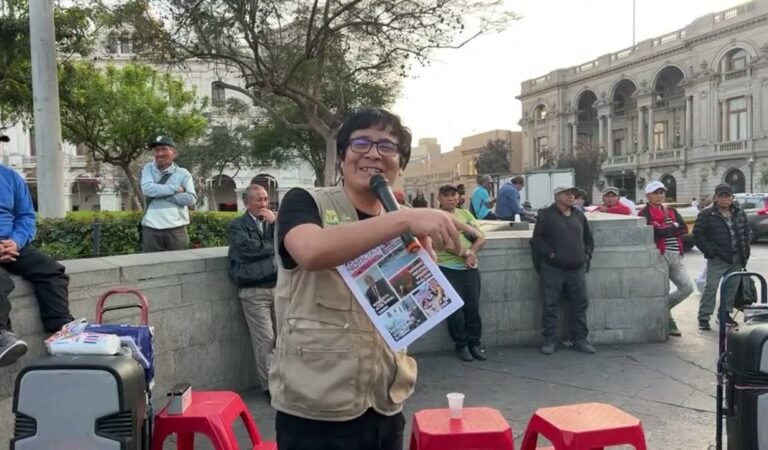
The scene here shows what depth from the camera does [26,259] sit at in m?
3.43

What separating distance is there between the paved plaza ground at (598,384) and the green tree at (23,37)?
400 inches

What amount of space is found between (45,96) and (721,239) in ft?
29.1

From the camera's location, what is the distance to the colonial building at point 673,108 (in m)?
46.8

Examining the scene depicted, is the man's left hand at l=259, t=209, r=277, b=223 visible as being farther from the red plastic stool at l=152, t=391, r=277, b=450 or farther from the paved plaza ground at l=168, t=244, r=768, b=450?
the red plastic stool at l=152, t=391, r=277, b=450

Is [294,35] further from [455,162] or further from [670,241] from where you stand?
[455,162]

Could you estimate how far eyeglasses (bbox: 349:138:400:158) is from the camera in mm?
1847

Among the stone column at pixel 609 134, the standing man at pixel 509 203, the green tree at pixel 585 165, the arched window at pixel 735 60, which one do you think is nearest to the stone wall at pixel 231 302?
the standing man at pixel 509 203

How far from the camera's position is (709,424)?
437 centimetres

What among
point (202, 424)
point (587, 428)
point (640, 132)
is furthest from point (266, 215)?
point (640, 132)

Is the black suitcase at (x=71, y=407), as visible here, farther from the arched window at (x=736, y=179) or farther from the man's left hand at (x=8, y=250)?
the arched window at (x=736, y=179)

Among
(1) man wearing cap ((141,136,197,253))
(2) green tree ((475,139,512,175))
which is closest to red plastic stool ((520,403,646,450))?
(1) man wearing cap ((141,136,197,253))

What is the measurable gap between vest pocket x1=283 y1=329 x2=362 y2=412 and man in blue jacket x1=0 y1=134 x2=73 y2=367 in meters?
2.29

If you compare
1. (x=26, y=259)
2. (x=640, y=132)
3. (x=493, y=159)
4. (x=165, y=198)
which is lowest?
(x=26, y=259)

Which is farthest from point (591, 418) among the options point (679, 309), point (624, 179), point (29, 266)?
point (624, 179)
